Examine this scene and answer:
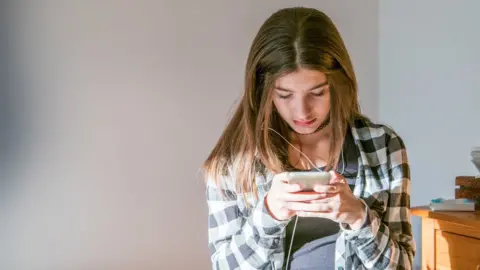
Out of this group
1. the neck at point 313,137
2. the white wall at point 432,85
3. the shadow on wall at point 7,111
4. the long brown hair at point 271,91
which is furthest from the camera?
the white wall at point 432,85

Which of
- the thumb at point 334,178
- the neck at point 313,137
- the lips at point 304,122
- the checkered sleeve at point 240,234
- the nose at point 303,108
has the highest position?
the nose at point 303,108

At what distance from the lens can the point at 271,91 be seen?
3.89 feet

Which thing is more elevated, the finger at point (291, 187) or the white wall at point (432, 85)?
the white wall at point (432, 85)

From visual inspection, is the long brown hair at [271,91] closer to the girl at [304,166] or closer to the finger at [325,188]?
the girl at [304,166]

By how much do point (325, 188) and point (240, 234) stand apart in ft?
0.86

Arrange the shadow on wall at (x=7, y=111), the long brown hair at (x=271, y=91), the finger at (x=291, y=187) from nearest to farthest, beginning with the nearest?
the finger at (x=291, y=187)
the long brown hair at (x=271, y=91)
the shadow on wall at (x=7, y=111)

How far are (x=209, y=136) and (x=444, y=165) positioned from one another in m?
0.79

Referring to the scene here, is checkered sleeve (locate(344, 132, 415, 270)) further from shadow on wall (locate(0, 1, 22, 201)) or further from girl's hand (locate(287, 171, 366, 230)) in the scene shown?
shadow on wall (locate(0, 1, 22, 201))

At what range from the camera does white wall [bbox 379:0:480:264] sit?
6.04ft

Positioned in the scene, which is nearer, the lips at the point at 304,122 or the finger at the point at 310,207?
the finger at the point at 310,207

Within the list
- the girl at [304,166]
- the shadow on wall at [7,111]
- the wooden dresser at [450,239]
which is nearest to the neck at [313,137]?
the girl at [304,166]

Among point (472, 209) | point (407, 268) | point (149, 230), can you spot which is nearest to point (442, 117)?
point (472, 209)

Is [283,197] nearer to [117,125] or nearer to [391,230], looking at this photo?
[391,230]

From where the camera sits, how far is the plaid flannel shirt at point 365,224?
1.13m
